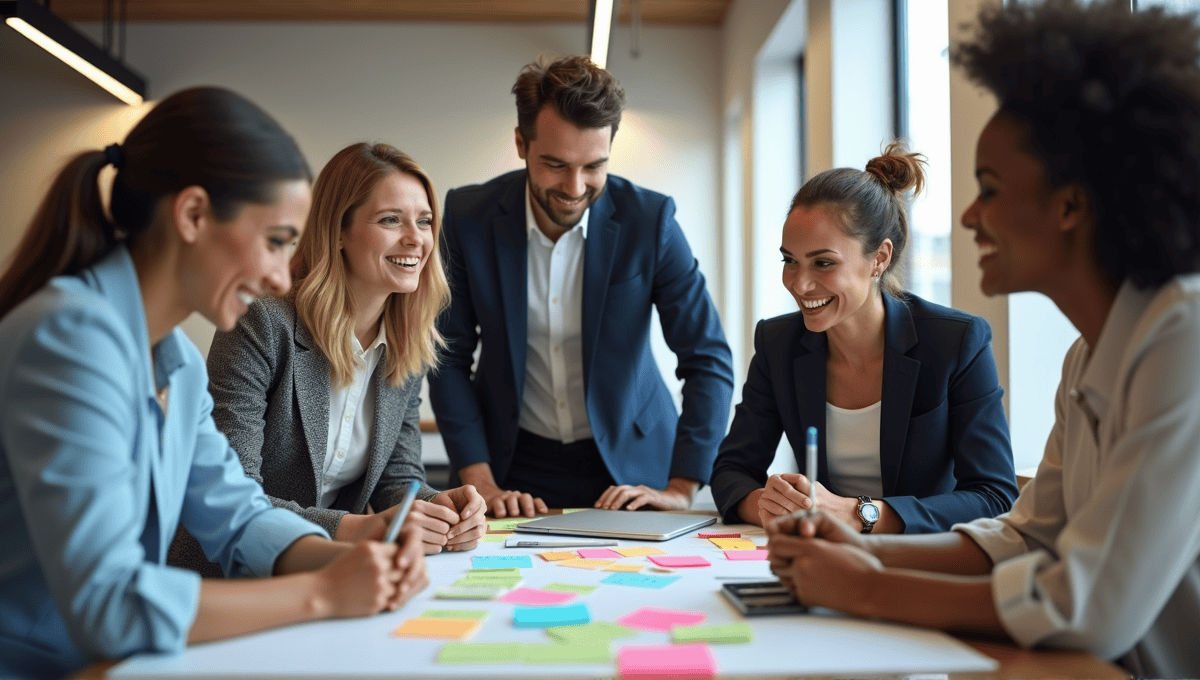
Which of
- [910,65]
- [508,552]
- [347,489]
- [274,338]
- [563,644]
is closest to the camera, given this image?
[563,644]

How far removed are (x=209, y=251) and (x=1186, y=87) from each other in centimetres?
124

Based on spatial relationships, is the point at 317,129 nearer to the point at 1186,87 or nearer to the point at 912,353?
the point at 912,353

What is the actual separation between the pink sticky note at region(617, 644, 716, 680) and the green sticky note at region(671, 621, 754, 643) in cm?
2

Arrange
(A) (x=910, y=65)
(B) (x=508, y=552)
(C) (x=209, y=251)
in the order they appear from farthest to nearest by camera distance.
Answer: (A) (x=910, y=65) < (B) (x=508, y=552) < (C) (x=209, y=251)

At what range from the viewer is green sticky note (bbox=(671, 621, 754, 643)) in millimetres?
1099

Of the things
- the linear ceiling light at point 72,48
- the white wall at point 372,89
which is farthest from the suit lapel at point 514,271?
the white wall at point 372,89

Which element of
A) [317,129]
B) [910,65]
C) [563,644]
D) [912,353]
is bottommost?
[563,644]

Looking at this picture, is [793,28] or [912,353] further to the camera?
[793,28]

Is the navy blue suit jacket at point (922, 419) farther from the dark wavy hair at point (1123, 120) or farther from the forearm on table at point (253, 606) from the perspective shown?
the forearm on table at point (253, 606)

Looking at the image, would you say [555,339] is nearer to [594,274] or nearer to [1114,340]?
[594,274]

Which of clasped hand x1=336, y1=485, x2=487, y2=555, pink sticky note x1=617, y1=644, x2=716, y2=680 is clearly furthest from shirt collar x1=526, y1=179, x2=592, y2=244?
pink sticky note x1=617, y1=644, x2=716, y2=680

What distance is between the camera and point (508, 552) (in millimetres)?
1663

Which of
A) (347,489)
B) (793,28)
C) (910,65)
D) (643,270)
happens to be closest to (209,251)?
(347,489)

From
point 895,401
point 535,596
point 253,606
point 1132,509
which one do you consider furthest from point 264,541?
point 895,401
